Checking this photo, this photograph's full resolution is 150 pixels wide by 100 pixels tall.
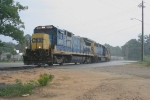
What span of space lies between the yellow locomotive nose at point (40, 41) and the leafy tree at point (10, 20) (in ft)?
30.0

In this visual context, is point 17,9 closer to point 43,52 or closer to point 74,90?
point 43,52

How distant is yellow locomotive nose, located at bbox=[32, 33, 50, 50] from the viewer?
20.8 m

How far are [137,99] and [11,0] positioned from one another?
87.7ft

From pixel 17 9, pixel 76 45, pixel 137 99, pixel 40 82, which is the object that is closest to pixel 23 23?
pixel 17 9

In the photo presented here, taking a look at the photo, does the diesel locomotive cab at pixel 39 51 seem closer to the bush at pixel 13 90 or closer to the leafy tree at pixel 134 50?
the bush at pixel 13 90

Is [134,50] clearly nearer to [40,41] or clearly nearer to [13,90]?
[40,41]

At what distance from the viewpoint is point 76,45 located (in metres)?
28.3

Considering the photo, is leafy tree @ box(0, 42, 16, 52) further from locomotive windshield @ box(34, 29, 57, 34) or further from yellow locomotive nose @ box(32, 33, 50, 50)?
yellow locomotive nose @ box(32, 33, 50, 50)

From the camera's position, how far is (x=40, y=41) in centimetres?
2091

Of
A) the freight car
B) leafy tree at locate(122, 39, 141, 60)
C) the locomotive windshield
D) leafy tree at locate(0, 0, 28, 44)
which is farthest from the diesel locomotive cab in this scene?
leafy tree at locate(122, 39, 141, 60)

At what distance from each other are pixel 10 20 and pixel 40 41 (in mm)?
11081

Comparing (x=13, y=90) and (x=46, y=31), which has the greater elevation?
(x=46, y=31)

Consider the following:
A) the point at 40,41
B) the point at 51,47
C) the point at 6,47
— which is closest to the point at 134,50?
the point at 6,47

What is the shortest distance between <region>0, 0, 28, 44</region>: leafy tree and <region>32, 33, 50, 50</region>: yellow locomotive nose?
916 cm
